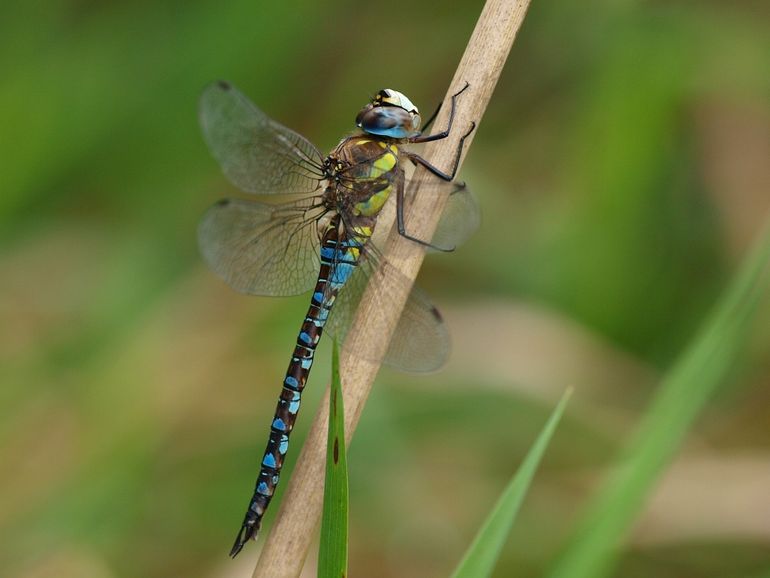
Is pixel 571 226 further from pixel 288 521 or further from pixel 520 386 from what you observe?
pixel 288 521

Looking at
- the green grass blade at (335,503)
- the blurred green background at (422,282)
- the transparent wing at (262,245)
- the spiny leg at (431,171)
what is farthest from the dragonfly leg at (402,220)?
the blurred green background at (422,282)

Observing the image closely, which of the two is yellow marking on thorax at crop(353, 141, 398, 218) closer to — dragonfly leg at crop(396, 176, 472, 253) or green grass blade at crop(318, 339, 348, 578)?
dragonfly leg at crop(396, 176, 472, 253)

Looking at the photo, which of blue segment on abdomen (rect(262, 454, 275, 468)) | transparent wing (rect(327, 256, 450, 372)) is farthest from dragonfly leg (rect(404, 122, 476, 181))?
blue segment on abdomen (rect(262, 454, 275, 468))

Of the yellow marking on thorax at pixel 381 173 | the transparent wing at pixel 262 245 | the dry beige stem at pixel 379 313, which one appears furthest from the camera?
the transparent wing at pixel 262 245

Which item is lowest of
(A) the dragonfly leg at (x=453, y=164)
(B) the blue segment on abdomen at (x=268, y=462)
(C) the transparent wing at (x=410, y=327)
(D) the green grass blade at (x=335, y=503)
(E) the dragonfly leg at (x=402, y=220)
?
(B) the blue segment on abdomen at (x=268, y=462)

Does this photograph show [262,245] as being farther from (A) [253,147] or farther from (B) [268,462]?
(B) [268,462]

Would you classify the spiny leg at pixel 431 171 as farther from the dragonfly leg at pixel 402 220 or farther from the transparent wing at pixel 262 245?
the transparent wing at pixel 262 245
